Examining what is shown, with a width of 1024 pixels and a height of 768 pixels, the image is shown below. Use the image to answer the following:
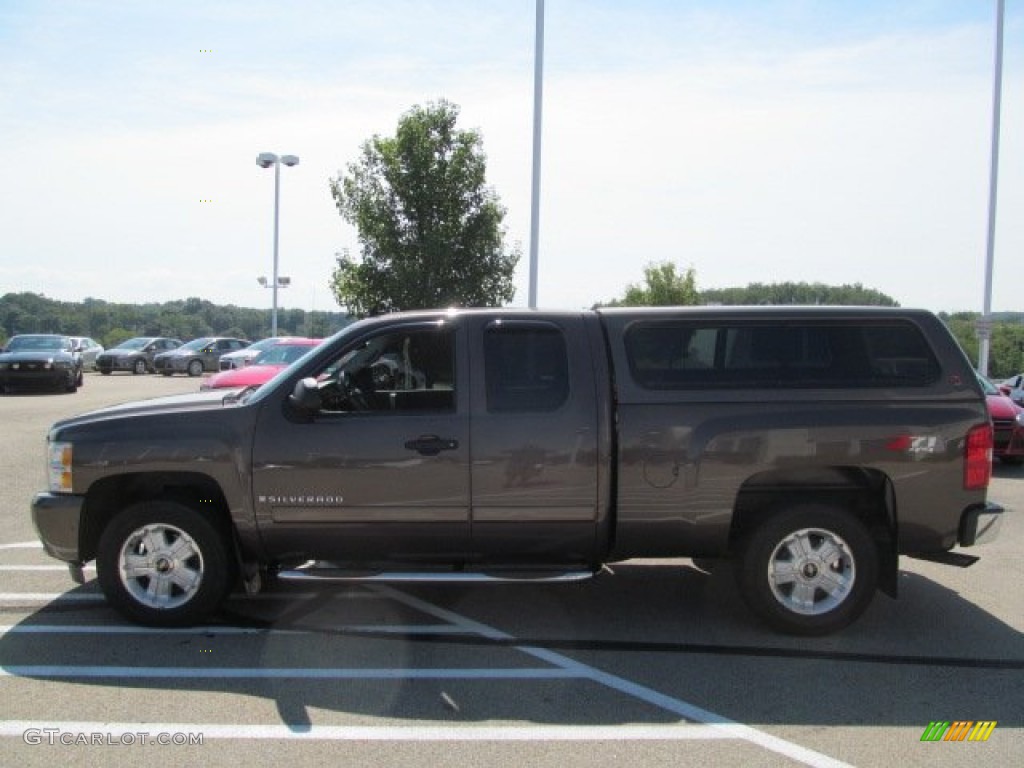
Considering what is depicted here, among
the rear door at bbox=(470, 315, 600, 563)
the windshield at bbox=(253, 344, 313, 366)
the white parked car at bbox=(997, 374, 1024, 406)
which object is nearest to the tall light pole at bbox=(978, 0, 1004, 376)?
the white parked car at bbox=(997, 374, 1024, 406)

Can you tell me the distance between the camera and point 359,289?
20828mm

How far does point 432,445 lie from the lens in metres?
5.34

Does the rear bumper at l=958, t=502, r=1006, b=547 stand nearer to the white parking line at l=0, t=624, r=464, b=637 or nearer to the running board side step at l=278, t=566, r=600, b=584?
the running board side step at l=278, t=566, r=600, b=584

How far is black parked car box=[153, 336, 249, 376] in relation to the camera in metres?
34.6

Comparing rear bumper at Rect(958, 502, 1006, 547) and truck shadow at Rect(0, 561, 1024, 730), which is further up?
rear bumper at Rect(958, 502, 1006, 547)

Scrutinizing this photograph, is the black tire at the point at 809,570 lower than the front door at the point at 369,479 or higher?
lower

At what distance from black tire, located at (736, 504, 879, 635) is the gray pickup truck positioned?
12 millimetres

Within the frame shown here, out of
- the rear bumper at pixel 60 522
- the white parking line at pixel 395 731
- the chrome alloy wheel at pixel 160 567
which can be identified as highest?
the rear bumper at pixel 60 522

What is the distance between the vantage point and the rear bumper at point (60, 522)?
18.0 ft

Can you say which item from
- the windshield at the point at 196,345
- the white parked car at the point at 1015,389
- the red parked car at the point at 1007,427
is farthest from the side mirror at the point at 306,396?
the windshield at the point at 196,345

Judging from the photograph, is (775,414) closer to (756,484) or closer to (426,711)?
(756,484)

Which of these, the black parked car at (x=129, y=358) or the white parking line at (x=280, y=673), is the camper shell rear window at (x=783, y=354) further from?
the black parked car at (x=129, y=358)

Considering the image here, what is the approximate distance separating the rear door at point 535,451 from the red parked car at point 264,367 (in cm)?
745

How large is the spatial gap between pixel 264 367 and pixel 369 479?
31.0 feet
